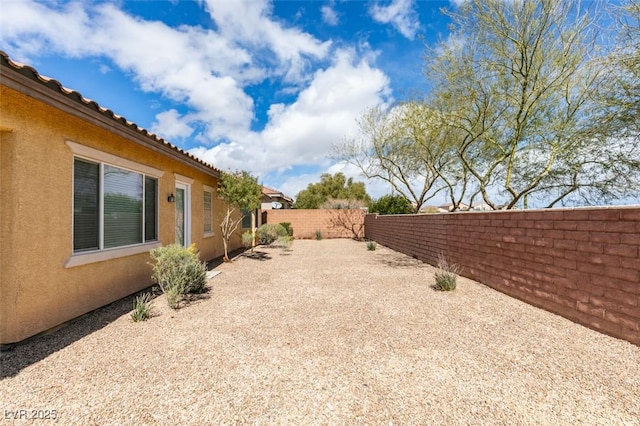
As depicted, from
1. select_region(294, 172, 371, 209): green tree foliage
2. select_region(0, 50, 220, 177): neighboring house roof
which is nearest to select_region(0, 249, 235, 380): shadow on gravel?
select_region(0, 50, 220, 177): neighboring house roof

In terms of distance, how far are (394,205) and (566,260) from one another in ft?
48.2

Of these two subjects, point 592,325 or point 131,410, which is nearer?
point 131,410

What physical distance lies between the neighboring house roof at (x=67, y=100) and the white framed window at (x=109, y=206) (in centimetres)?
53

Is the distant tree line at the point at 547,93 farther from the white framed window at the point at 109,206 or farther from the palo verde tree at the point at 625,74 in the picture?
the white framed window at the point at 109,206

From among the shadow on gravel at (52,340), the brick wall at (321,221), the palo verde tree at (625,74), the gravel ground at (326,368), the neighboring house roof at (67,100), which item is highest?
the palo verde tree at (625,74)

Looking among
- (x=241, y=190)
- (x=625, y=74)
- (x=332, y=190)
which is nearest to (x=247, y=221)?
(x=241, y=190)

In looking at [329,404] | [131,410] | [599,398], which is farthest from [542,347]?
[131,410]

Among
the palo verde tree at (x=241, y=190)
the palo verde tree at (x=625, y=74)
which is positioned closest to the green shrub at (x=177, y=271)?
the palo verde tree at (x=241, y=190)

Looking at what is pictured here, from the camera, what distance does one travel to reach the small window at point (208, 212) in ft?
35.6

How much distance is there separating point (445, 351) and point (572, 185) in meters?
10.9

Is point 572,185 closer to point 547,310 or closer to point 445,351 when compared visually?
point 547,310

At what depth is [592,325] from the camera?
14.6ft

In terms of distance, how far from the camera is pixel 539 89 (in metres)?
8.85

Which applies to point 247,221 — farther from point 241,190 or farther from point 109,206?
point 109,206
